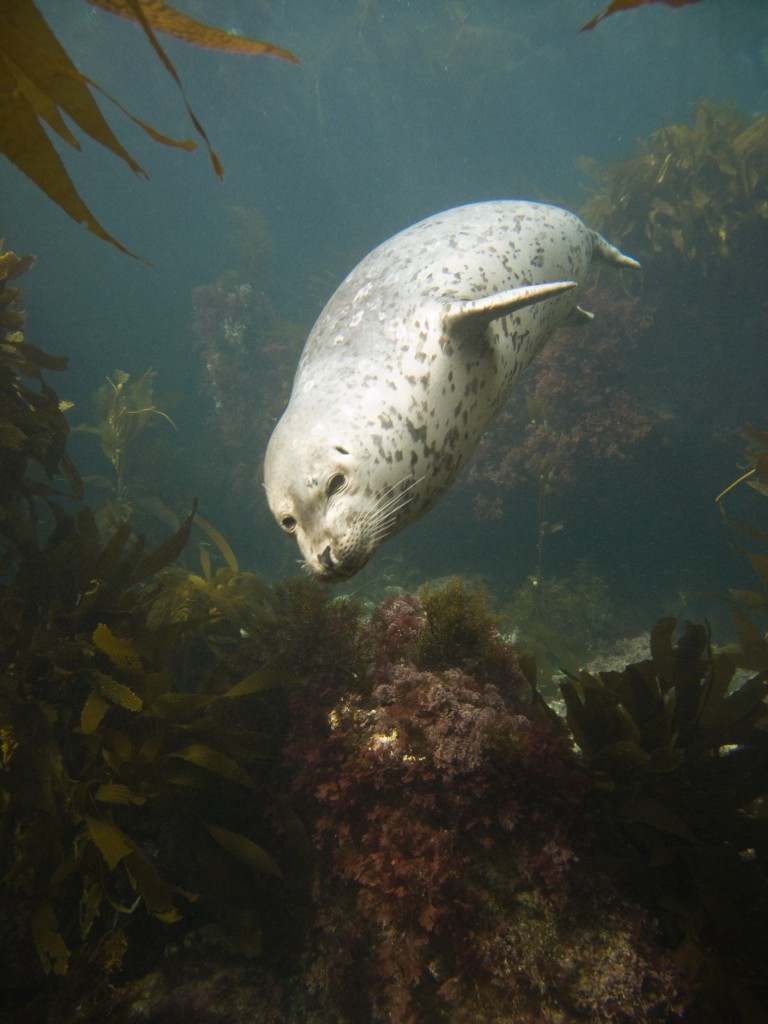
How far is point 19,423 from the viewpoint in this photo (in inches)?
130

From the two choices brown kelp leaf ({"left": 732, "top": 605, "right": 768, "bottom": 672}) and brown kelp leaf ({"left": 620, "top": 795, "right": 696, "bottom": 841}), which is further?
brown kelp leaf ({"left": 732, "top": 605, "right": 768, "bottom": 672})

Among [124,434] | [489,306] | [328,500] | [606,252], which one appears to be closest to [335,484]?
[328,500]

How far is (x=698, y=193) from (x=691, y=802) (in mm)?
9673

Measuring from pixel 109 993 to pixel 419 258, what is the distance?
361cm

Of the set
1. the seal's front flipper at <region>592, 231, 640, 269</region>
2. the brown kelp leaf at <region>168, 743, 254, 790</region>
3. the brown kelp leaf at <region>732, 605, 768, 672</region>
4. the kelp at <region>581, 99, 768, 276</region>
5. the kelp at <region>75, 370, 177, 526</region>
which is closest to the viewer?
the brown kelp leaf at <region>168, 743, 254, 790</region>

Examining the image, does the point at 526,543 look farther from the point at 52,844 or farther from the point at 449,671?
the point at 52,844

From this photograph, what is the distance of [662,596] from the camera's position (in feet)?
24.0

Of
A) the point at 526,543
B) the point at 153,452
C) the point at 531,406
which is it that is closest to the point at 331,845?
the point at 531,406

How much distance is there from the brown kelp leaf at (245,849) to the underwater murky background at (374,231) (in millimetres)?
2341

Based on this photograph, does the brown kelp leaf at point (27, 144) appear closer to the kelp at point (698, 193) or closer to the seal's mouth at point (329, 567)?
the seal's mouth at point (329, 567)

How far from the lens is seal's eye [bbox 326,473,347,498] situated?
1.92 m

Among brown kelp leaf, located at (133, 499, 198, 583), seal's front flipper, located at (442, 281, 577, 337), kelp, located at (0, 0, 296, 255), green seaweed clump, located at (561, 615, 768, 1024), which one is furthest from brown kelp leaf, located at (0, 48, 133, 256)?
green seaweed clump, located at (561, 615, 768, 1024)

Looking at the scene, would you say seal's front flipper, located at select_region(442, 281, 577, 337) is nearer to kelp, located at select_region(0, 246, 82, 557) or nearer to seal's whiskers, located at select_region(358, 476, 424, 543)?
seal's whiskers, located at select_region(358, 476, 424, 543)

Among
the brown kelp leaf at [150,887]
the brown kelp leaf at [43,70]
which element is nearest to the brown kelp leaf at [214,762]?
the brown kelp leaf at [150,887]
